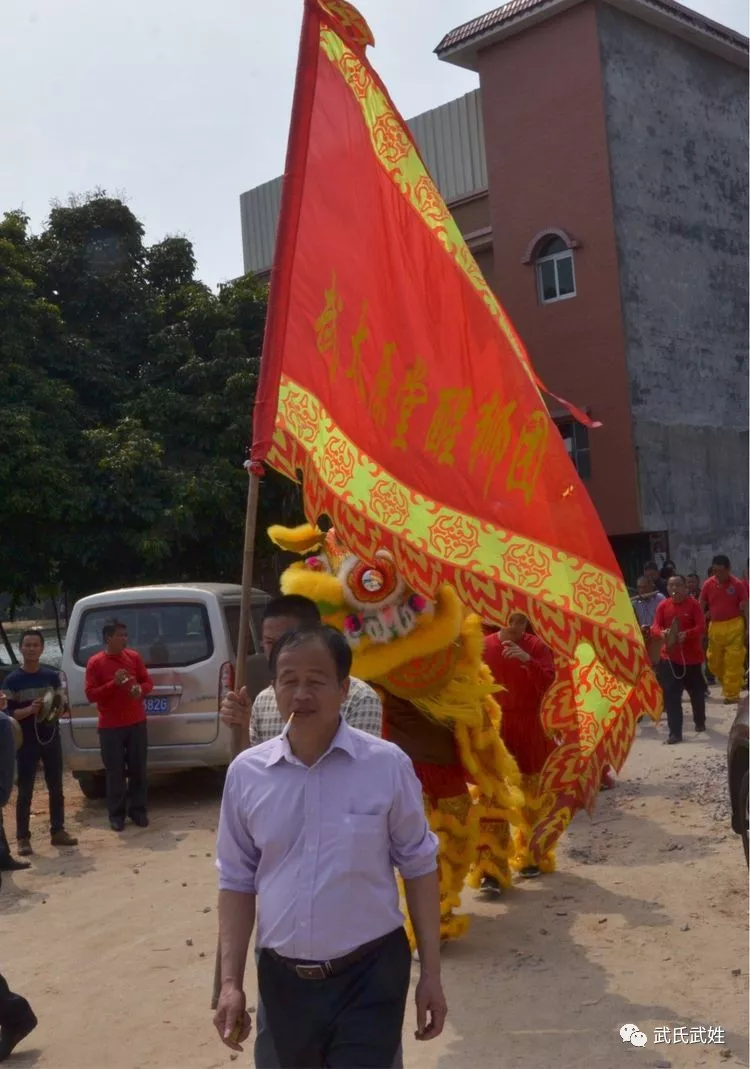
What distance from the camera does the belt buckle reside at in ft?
9.48

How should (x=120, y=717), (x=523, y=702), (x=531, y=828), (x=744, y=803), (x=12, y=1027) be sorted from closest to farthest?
(x=12, y=1027) → (x=744, y=803) → (x=531, y=828) → (x=523, y=702) → (x=120, y=717)

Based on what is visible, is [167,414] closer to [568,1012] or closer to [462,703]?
[462,703]

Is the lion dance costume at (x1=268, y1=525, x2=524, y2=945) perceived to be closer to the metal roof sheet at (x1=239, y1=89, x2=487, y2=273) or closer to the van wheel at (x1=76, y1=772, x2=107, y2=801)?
the van wheel at (x1=76, y1=772, x2=107, y2=801)

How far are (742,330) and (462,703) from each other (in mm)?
18191

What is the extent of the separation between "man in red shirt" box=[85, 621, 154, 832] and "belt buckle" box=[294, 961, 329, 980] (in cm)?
661

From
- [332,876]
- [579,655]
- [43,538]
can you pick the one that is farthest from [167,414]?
[332,876]

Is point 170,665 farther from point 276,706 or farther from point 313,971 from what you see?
point 313,971

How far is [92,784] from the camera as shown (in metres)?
10.8

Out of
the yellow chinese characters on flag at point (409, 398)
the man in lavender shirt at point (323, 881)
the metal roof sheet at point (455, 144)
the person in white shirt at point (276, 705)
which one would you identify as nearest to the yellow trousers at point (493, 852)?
the yellow chinese characters on flag at point (409, 398)

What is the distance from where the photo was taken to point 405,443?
4.93 metres

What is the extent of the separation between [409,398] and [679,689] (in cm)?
771

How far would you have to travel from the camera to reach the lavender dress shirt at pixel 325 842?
2.88 m

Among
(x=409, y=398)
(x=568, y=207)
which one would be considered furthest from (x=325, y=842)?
(x=568, y=207)

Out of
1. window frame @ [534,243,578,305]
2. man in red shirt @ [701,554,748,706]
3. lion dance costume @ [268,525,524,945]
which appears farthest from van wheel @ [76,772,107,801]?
window frame @ [534,243,578,305]
